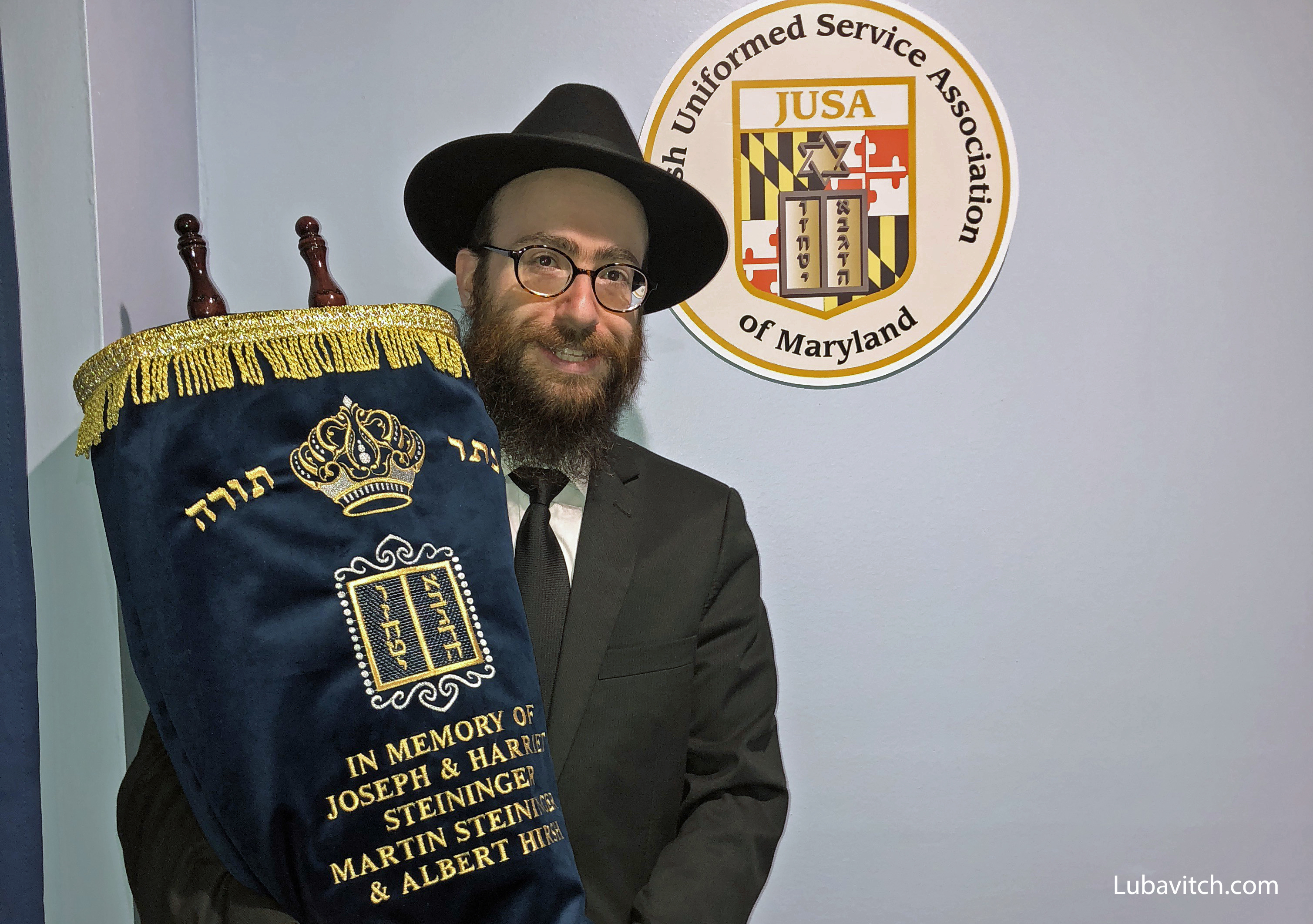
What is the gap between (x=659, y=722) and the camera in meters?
1.30

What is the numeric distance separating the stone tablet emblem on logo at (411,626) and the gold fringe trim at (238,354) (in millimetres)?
214

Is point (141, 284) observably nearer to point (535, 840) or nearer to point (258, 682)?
point (258, 682)

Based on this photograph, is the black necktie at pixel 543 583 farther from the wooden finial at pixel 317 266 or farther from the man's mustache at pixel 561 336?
the wooden finial at pixel 317 266

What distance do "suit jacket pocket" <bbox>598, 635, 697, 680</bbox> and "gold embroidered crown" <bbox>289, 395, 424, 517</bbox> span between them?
0.40 metres

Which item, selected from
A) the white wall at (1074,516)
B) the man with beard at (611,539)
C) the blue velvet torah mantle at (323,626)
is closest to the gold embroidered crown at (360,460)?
the blue velvet torah mantle at (323,626)

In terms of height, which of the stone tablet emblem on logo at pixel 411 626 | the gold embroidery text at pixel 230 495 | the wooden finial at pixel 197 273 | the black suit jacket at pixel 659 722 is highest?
the wooden finial at pixel 197 273

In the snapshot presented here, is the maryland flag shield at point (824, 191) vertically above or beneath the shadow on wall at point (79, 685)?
above

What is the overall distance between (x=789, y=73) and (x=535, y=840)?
4.34 feet

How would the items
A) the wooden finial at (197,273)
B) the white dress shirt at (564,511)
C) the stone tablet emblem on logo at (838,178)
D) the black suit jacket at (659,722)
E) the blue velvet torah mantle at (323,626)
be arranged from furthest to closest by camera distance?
the stone tablet emblem on logo at (838,178)
the white dress shirt at (564,511)
the black suit jacket at (659,722)
the wooden finial at (197,273)
the blue velvet torah mantle at (323,626)

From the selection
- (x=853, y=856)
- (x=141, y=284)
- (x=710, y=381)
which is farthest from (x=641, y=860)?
(x=141, y=284)

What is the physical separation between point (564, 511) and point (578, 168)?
1.66 feet

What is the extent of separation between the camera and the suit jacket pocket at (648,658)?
1.28 m

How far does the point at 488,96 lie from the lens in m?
1.66

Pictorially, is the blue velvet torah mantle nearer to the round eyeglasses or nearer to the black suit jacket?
the black suit jacket
